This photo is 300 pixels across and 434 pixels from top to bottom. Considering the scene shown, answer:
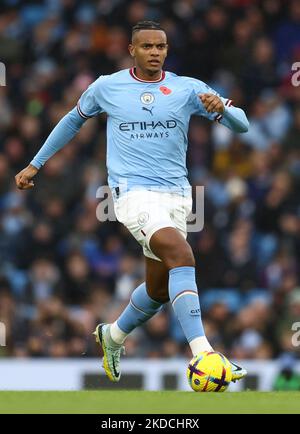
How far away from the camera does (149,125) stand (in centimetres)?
858

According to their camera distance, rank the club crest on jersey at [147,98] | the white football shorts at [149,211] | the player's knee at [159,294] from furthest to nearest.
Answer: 1. the player's knee at [159,294]
2. the club crest on jersey at [147,98]
3. the white football shorts at [149,211]

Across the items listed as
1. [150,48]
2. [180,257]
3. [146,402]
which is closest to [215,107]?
[150,48]

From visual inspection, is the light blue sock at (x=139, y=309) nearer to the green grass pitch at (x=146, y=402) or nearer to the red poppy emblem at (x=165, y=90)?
the green grass pitch at (x=146, y=402)

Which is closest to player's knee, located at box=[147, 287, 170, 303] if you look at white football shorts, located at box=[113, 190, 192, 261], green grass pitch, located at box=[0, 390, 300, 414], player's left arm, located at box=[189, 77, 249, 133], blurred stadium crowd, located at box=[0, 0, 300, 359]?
white football shorts, located at box=[113, 190, 192, 261]

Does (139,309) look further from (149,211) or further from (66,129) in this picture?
(66,129)

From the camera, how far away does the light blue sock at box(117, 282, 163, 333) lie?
29.7ft

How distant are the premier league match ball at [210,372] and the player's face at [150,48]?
6.29 feet

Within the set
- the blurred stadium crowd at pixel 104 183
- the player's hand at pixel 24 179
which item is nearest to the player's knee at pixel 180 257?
the player's hand at pixel 24 179

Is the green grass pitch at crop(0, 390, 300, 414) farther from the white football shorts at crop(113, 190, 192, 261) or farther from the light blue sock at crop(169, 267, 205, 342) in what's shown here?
the white football shorts at crop(113, 190, 192, 261)

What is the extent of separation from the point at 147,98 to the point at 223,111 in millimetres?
550

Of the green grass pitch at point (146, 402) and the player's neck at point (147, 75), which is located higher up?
the player's neck at point (147, 75)

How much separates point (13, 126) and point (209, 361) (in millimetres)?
8981

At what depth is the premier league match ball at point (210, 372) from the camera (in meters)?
7.86
